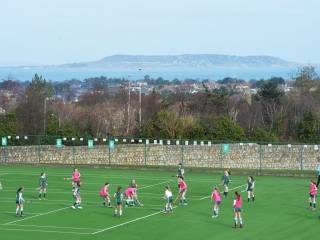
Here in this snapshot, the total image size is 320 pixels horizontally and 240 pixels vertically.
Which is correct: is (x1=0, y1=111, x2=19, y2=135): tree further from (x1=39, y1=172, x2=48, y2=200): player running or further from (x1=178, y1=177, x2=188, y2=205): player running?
(x1=178, y1=177, x2=188, y2=205): player running

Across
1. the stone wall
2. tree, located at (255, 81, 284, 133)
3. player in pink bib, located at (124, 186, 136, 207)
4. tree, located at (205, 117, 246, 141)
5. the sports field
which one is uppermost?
tree, located at (255, 81, 284, 133)

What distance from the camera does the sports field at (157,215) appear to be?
3422cm

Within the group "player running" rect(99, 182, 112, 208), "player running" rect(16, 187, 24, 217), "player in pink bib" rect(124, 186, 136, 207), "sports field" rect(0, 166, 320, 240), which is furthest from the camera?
"player in pink bib" rect(124, 186, 136, 207)

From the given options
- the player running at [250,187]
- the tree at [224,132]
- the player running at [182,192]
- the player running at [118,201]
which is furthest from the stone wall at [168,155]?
the player running at [118,201]

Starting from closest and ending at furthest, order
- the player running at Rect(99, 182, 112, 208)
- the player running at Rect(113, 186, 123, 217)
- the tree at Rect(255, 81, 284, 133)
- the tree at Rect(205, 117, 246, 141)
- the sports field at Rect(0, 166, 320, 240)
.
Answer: the sports field at Rect(0, 166, 320, 240) < the player running at Rect(113, 186, 123, 217) < the player running at Rect(99, 182, 112, 208) < the tree at Rect(205, 117, 246, 141) < the tree at Rect(255, 81, 284, 133)

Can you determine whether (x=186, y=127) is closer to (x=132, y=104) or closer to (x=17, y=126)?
(x=17, y=126)

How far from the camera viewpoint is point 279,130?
A: 291 ft

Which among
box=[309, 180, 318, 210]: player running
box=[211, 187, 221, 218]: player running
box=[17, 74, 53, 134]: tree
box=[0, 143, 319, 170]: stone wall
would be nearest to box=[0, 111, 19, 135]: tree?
box=[17, 74, 53, 134]: tree

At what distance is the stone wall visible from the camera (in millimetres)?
65125

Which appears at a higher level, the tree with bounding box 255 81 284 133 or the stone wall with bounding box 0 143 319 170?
the tree with bounding box 255 81 284 133

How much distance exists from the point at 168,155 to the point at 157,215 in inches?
1069

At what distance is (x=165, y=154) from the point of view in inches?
2616

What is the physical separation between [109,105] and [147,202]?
Result: 59420 mm

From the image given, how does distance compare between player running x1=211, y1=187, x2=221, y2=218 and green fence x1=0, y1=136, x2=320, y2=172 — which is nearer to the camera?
player running x1=211, y1=187, x2=221, y2=218
